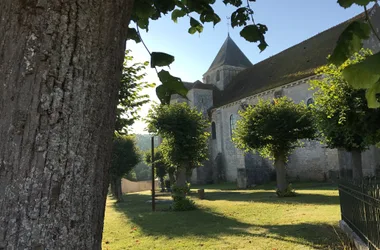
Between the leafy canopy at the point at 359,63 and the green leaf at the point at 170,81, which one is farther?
the green leaf at the point at 170,81

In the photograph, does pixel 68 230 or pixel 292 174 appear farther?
pixel 292 174

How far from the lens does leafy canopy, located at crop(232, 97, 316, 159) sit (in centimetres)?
1531

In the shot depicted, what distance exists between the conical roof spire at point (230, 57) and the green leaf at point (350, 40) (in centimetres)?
3527

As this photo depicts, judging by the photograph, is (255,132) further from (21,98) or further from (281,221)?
(21,98)

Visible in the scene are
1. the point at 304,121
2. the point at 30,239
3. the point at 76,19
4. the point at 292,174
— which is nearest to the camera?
the point at 30,239

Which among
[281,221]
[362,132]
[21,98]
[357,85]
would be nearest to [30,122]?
[21,98]

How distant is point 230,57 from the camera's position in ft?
123

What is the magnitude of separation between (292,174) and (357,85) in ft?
80.4

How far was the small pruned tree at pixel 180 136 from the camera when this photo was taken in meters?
14.0

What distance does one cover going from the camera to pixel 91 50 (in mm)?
1157

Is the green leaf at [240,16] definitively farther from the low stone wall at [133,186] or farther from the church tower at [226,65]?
the low stone wall at [133,186]

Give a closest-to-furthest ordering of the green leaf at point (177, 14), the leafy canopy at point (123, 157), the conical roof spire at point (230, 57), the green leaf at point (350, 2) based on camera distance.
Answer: the green leaf at point (350, 2)
the green leaf at point (177, 14)
the leafy canopy at point (123, 157)
the conical roof spire at point (230, 57)

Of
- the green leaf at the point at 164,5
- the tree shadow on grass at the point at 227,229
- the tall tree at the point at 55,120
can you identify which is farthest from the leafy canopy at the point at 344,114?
the tall tree at the point at 55,120

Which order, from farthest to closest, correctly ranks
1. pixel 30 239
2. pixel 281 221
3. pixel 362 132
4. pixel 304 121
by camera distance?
pixel 304 121, pixel 362 132, pixel 281 221, pixel 30 239
